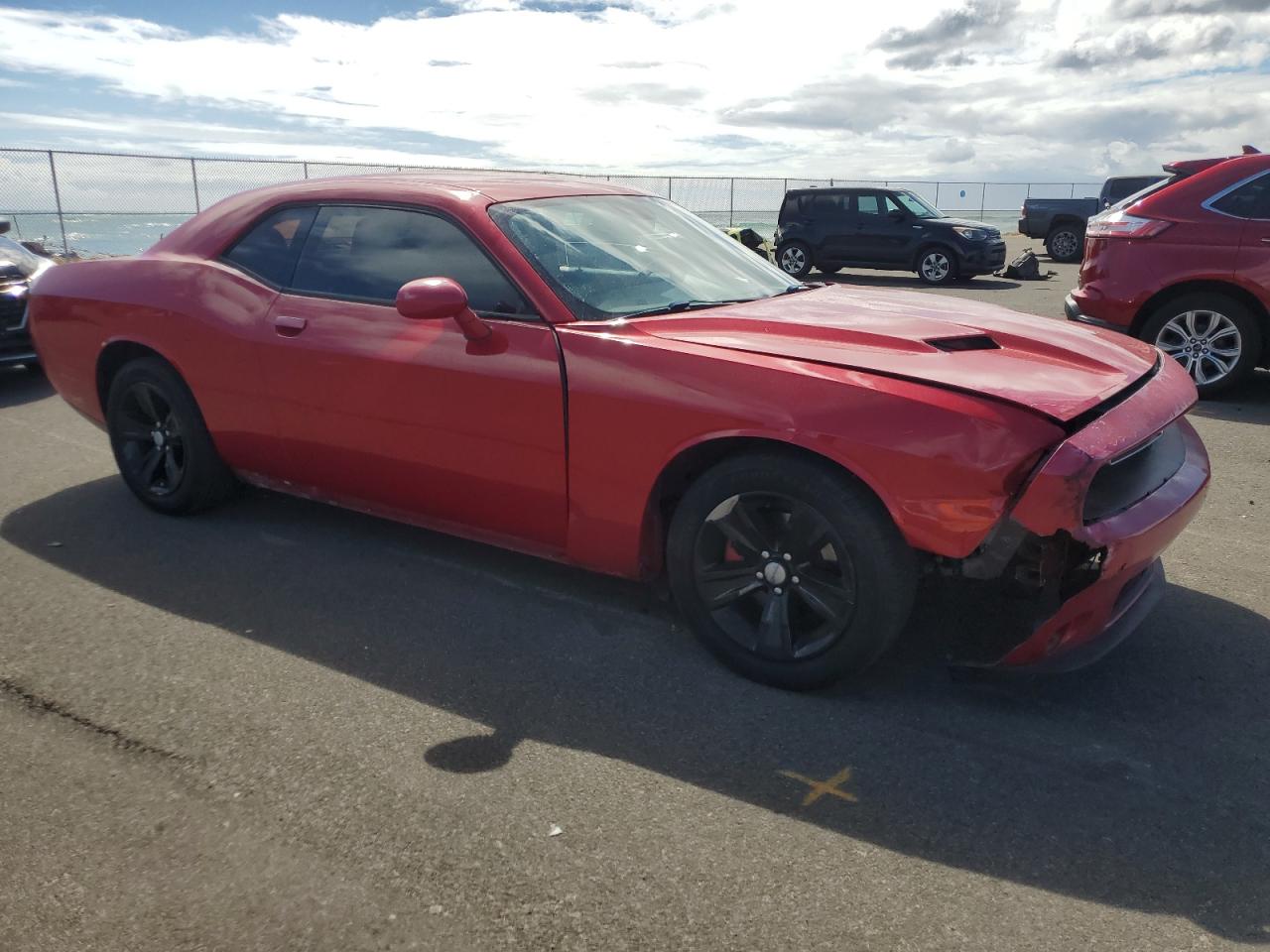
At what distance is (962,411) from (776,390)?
522 mm

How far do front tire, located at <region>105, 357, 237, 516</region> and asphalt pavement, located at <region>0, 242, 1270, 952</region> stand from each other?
2.15 ft

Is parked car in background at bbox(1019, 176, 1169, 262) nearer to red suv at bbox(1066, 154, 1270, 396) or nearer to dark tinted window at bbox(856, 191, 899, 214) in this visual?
dark tinted window at bbox(856, 191, 899, 214)

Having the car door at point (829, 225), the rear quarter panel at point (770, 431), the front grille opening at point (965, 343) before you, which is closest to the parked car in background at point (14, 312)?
the rear quarter panel at point (770, 431)

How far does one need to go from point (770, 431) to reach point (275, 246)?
2435 millimetres

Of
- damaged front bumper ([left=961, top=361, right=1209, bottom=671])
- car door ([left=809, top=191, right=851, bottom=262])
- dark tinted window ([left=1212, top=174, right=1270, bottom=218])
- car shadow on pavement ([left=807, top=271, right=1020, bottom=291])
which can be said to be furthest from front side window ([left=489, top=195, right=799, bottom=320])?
car door ([left=809, top=191, right=851, bottom=262])

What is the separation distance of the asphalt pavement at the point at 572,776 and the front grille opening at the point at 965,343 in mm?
799

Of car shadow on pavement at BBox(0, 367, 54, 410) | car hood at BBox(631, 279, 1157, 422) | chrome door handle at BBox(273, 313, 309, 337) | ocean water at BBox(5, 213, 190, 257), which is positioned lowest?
car shadow on pavement at BBox(0, 367, 54, 410)

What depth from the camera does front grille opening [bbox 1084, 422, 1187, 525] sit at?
2.89m

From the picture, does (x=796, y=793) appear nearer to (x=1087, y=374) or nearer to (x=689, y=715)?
(x=689, y=715)

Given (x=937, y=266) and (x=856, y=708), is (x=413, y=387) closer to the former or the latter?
(x=856, y=708)

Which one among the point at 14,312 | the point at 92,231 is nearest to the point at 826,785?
the point at 14,312

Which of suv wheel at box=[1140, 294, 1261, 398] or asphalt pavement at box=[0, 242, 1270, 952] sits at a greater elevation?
suv wheel at box=[1140, 294, 1261, 398]

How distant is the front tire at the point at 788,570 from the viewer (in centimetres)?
291

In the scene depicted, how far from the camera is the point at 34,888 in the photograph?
2.33 meters
